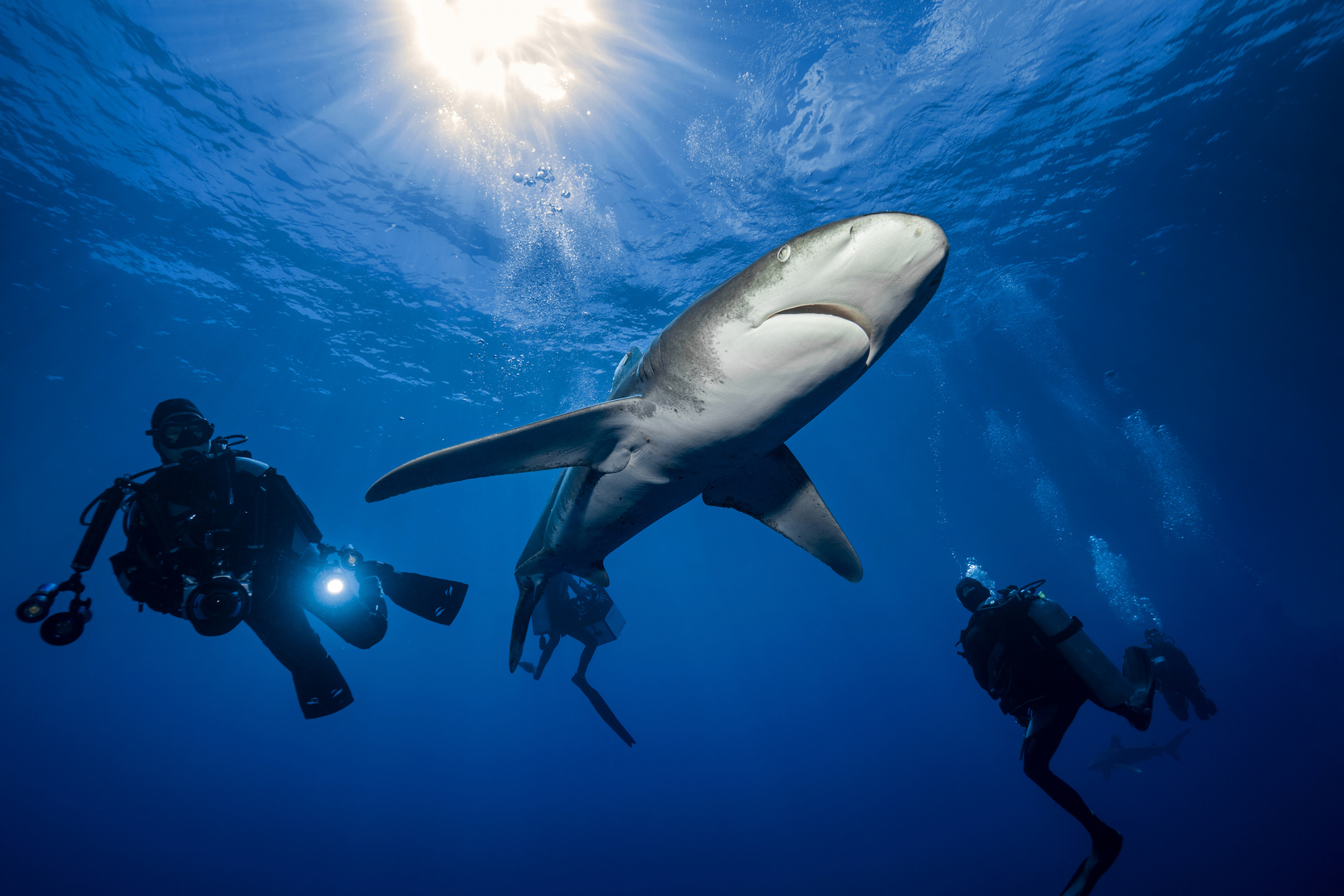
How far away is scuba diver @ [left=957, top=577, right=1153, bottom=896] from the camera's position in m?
4.52

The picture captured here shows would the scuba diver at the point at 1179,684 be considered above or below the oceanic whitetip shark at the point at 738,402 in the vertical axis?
below

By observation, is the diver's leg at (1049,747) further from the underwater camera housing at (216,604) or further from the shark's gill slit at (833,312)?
the underwater camera housing at (216,604)

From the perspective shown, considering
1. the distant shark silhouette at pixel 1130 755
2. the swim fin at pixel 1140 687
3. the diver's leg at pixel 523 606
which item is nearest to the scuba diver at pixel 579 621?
the diver's leg at pixel 523 606

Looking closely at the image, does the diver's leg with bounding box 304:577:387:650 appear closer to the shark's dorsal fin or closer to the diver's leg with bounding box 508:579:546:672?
the diver's leg with bounding box 508:579:546:672

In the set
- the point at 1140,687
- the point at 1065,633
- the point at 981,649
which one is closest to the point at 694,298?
the point at 981,649

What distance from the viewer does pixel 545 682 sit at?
7938 centimetres

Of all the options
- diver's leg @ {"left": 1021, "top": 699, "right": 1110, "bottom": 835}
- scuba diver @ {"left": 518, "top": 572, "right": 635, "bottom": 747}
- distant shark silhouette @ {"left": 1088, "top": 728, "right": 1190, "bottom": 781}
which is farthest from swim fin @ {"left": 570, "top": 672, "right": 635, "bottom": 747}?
distant shark silhouette @ {"left": 1088, "top": 728, "right": 1190, "bottom": 781}

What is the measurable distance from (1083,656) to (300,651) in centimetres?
690

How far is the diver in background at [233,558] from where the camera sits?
333 centimetres

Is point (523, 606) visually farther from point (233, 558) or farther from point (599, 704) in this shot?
point (599, 704)

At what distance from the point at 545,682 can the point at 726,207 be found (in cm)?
8302

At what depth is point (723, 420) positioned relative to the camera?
2.55 meters

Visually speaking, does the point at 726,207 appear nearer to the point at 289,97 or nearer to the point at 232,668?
the point at 289,97

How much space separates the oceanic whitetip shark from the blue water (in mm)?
11238
